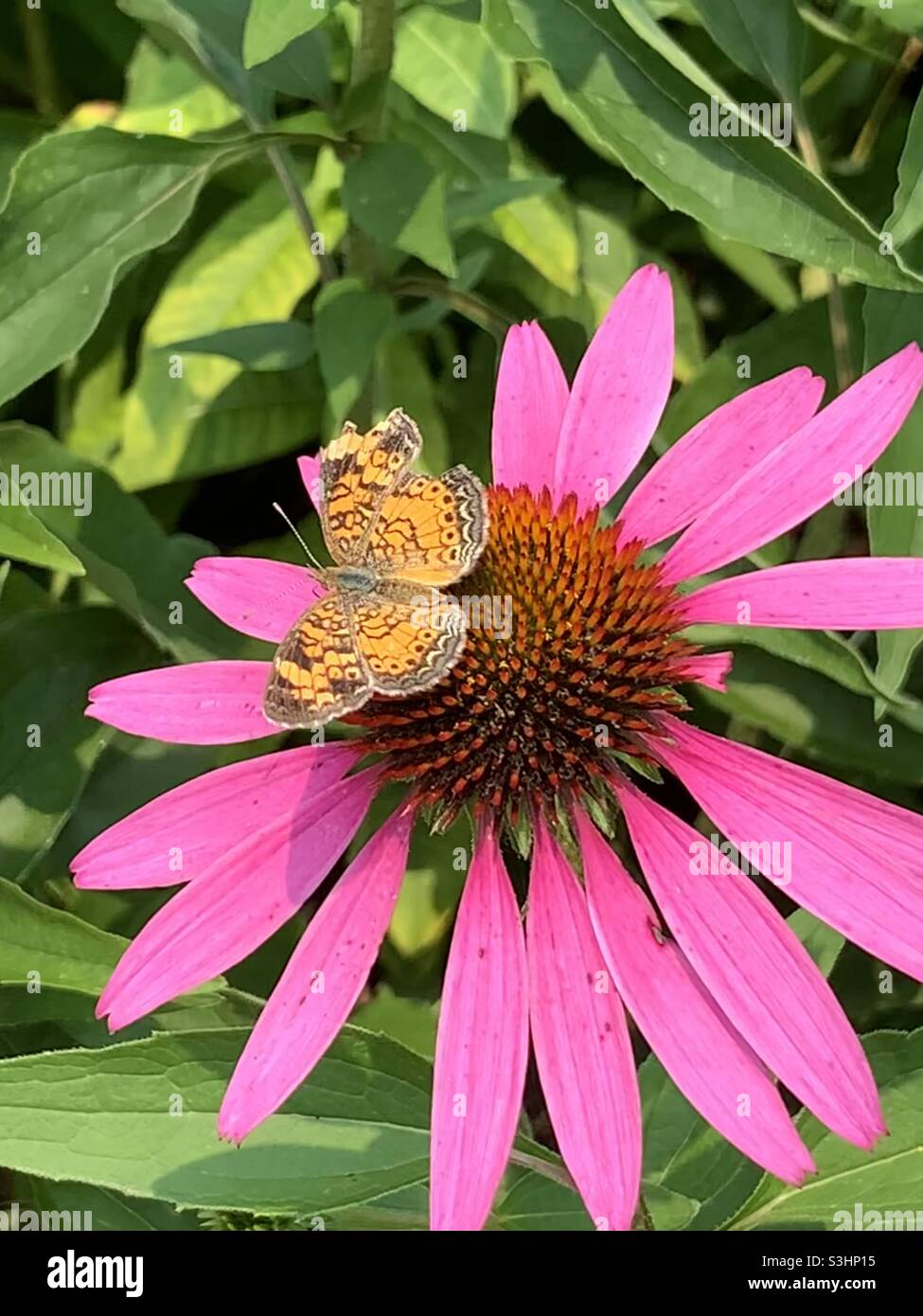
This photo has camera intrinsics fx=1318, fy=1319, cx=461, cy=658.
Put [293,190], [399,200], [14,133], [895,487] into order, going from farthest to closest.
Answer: [14,133], [293,190], [399,200], [895,487]

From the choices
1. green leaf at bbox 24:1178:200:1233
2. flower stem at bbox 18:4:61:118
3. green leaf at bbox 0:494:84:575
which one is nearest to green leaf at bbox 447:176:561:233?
green leaf at bbox 0:494:84:575

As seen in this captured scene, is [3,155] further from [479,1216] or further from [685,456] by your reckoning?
[479,1216]

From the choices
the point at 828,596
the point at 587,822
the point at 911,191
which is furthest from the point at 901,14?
the point at 587,822

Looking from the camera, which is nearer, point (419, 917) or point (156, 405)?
point (419, 917)

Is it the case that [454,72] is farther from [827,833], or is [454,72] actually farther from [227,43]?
[827,833]

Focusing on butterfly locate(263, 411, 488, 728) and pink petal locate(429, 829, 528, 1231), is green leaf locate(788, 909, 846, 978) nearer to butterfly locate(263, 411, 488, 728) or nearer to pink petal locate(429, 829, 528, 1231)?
pink petal locate(429, 829, 528, 1231)

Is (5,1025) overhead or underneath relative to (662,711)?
underneath

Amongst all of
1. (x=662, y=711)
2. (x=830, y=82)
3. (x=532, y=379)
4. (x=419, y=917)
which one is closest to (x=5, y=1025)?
(x=419, y=917)
